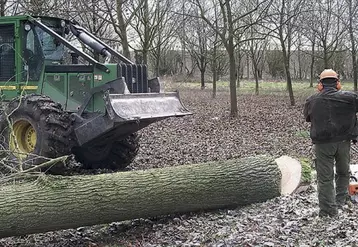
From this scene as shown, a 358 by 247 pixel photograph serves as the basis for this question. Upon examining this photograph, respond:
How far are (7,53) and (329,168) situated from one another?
Result: 6673mm

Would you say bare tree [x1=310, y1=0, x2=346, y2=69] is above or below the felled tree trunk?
above

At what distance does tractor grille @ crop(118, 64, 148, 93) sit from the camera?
9188 mm

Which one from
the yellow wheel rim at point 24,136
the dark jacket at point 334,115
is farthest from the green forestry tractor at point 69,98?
the dark jacket at point 334,115

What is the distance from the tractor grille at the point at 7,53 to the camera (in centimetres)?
975

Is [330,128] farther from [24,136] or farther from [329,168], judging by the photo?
[24,136]

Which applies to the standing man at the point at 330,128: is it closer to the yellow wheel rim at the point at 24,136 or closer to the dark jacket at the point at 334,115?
the dark jacket at the point at 334,115

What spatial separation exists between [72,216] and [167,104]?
3.87m

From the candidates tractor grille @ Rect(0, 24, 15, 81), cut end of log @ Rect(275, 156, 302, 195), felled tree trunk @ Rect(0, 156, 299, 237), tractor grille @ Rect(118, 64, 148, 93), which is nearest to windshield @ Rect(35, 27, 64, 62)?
tractor grille @ Rect(0, 24, 15, 81)

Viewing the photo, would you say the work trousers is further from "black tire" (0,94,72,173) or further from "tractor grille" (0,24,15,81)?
"tractor grille" (0,24,15,81)

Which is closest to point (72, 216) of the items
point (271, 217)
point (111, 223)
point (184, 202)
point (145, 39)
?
point (111, 223)

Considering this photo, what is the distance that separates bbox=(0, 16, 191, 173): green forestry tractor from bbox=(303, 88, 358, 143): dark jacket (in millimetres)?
3231

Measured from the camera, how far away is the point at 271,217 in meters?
6.29

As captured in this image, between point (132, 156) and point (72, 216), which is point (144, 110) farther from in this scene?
point (72, 216)

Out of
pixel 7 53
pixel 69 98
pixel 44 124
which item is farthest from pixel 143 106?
pixel 7 53
